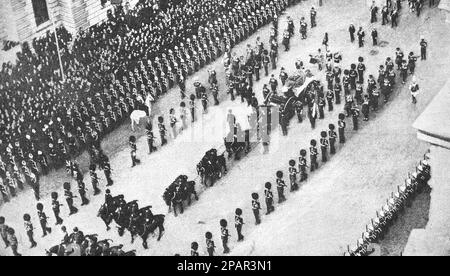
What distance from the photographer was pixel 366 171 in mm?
22203

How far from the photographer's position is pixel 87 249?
19.0 metres

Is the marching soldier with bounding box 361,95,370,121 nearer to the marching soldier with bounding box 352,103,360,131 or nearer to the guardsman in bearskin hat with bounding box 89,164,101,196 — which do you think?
the marching soldier with bounding box 352,103,360,131

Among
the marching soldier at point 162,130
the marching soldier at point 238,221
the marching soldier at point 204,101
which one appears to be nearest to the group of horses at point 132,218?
the marching soldier at point 238,221

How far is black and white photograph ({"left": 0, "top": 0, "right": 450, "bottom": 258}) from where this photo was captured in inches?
791

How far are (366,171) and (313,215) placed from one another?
2550 mm

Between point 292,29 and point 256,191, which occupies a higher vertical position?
point 292,29

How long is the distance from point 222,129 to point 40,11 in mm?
10642

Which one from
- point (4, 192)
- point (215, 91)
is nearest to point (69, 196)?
point (4, 192)

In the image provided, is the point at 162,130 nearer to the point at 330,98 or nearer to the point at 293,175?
the point at 293,175

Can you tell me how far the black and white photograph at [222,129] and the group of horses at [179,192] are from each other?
0.06 m
